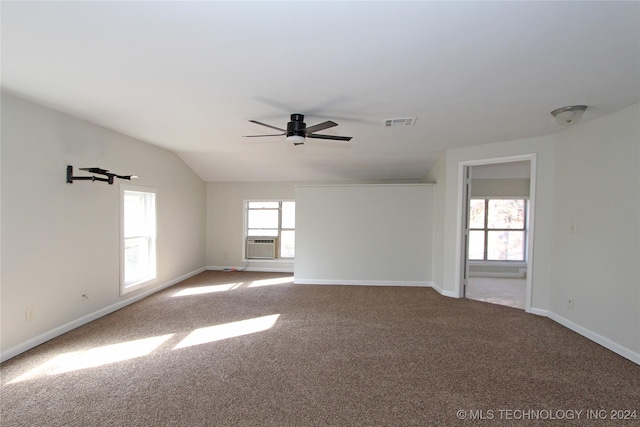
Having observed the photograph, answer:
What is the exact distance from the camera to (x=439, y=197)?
202 inches

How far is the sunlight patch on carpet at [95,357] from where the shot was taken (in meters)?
2.53

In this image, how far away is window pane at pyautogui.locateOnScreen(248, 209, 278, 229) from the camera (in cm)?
682

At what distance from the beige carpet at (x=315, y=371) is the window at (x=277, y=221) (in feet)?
9.23

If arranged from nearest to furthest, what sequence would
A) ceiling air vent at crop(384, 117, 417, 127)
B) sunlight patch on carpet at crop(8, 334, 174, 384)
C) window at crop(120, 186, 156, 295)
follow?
sunlight patch on carpet at crop(8, 334, 174, 384), ceiling air vent at crop(384, 117, 417, 127), window at crop(120, 186, 156, 295)

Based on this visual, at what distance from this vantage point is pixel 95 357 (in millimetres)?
2773

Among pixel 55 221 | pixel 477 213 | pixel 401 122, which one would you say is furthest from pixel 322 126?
pixel 477 213

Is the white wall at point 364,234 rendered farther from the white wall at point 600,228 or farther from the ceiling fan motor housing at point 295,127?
the ceiling fan motor housing at point 295,127

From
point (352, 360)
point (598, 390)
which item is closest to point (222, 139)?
point (352, 360)

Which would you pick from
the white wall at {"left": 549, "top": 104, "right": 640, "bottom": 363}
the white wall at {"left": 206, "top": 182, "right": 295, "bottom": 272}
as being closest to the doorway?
the white wall at {"left": 549, "top": 104, "right": 640, "bottom": 363}

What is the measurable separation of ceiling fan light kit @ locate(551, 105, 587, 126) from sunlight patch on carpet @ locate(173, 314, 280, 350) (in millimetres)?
3832

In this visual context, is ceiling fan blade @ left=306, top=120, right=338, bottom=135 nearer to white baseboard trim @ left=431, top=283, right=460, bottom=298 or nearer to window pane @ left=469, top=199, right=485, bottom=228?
white baseboard trim @ left=431, top=283, right=460, bottom=298

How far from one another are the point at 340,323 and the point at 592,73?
10.9 ft

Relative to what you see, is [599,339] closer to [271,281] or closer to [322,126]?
[322,126]

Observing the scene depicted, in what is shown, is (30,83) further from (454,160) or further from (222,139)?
(454,160)
